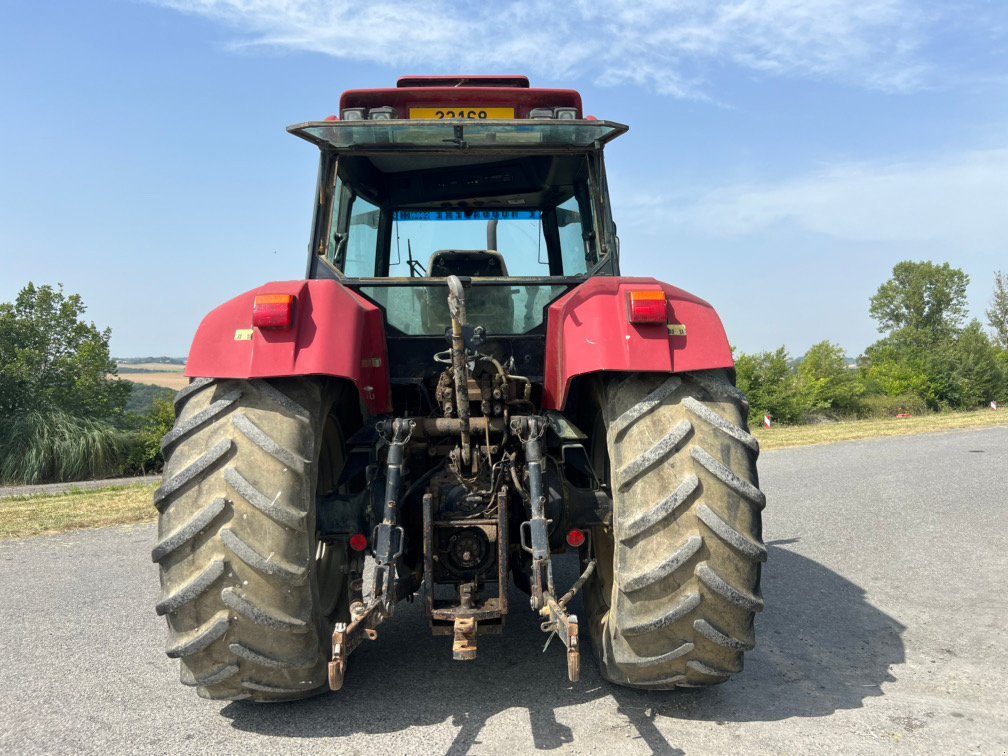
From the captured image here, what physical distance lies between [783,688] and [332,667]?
2.09m

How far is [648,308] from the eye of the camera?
10.4ft

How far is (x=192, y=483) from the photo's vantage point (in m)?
3.04

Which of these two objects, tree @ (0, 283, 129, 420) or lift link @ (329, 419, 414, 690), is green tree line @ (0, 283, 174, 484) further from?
lift link @ (329, 419, 414, 690)

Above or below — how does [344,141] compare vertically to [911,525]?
above

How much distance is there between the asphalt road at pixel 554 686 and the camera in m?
3.15

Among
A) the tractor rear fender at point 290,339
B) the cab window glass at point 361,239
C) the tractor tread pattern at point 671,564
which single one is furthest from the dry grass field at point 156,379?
the tractor tread pattern at point 671,564

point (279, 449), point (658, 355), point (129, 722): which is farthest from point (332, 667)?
point (658, 355)

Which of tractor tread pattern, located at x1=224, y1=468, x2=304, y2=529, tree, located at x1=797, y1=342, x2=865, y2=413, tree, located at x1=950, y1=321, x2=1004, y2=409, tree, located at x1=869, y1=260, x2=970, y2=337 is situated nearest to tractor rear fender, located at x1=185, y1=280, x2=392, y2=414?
tractor tread pattern, located at x1=224, y1=468, x2=304, y2=529

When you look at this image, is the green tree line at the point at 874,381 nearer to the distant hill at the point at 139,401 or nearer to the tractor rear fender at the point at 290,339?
the distant hill at the point at 139,401

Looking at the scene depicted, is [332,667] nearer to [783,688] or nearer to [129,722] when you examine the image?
[129,722]

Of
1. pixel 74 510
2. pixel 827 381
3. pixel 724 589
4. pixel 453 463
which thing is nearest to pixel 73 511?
pixel 74 510

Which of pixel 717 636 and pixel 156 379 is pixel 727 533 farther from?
pixel 156 379

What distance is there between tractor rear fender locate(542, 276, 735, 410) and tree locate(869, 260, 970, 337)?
6188 cm

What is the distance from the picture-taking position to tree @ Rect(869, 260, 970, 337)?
59250 mm
